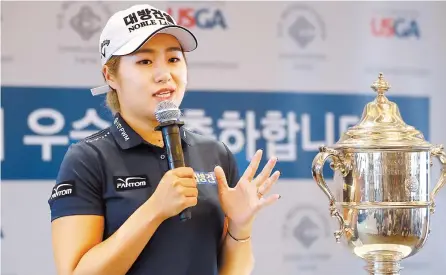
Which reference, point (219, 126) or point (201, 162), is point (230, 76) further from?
point (201, 162)

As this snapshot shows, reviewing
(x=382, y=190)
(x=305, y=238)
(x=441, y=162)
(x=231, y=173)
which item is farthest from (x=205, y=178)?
(x=305, y=238)

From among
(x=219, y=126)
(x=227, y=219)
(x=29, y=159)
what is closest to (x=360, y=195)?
(x=227, y=219)

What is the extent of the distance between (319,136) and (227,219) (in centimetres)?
179

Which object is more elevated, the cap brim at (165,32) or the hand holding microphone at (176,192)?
the cap brim at (165,32)

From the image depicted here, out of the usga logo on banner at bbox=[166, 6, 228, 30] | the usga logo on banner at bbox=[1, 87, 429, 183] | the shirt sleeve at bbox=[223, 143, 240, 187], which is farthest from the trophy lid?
the usga logo on banner at bbox=[166, 6, 228, 30]

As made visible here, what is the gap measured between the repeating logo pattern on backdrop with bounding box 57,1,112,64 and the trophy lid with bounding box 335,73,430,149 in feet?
4.97

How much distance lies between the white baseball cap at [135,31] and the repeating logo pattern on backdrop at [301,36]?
1769 mm

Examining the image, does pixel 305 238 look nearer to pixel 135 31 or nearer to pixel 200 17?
pixel 200 17

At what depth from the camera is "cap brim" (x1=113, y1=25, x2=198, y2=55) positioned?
4.64 ft

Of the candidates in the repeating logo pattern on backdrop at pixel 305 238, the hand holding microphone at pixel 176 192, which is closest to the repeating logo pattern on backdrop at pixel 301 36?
the repeating logo pattern on backdrop at pixel 305 238

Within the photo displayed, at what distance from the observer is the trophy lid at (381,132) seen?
1.75 meters

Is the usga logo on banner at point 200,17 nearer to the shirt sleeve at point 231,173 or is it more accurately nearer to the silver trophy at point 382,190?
the silver trophy at point 382,190

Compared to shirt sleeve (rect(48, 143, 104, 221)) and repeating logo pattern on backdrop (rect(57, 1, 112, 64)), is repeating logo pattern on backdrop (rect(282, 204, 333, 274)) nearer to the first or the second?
repeating logo pattern on backdrop (rect(57, 1, 112, 64))

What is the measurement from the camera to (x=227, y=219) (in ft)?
5.05
